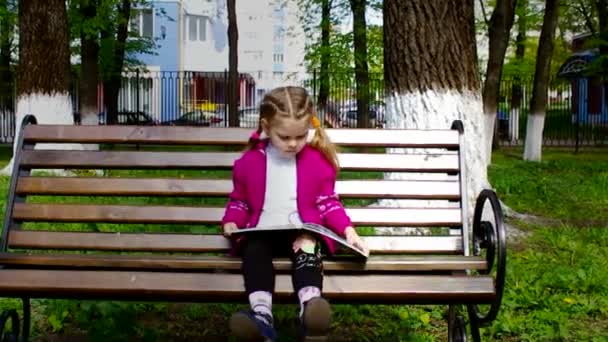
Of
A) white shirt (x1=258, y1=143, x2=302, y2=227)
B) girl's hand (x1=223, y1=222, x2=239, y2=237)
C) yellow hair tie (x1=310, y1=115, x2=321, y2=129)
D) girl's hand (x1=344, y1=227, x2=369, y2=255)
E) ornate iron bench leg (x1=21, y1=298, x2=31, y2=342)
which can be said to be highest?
yellow hair tie (x1=310, y1=115, x2=321, y2=129)

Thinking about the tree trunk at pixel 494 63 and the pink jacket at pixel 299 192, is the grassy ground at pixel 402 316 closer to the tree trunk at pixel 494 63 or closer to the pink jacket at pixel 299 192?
the pink jacket at pixel 299 192

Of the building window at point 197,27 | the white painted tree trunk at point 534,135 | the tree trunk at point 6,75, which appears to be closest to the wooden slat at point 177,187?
the white painted tree trunk at point 534,135

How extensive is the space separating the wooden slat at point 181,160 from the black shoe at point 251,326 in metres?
0.98

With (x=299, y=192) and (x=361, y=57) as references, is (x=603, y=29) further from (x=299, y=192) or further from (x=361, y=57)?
(x=299, y=192)

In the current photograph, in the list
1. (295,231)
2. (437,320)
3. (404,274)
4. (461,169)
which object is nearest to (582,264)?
(437,320)

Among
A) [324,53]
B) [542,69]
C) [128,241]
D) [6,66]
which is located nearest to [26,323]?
[128,241]

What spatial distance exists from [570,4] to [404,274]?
1030 inches

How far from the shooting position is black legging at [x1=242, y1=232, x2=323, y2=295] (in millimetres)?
2893

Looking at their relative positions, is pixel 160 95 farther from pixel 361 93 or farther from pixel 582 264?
pixel 582 264

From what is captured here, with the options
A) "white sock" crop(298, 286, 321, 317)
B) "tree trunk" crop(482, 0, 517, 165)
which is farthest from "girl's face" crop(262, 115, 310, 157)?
"tree trunk" crop(482, 0, 517, 165)

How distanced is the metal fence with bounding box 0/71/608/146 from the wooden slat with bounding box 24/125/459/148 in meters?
20.5

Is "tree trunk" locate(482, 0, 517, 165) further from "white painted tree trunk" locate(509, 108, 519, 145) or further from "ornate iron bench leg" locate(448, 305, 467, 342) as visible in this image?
"ornate iron bench leg" locate(448, 305, 467, 342)

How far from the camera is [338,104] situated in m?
27.3

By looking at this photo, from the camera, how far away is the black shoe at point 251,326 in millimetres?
2691
